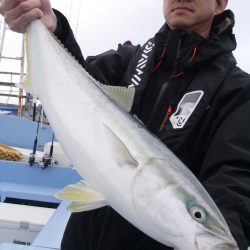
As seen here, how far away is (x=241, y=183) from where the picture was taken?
6.91 ft

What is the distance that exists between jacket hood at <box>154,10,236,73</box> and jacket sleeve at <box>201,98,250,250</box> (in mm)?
479

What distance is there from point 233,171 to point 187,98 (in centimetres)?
61

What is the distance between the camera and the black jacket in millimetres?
2172

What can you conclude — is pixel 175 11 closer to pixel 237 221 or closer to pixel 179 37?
pixel 179 37

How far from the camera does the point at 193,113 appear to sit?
2.46 m

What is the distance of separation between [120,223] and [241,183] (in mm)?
816

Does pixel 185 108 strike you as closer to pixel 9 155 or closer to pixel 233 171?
pixel 233 171

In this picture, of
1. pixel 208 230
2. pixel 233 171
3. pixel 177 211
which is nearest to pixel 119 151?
pixel 177 211

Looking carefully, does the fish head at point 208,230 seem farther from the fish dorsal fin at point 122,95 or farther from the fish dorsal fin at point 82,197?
the fish dorsal fin at point 122,95

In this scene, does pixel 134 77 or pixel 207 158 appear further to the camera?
pixel 134 77

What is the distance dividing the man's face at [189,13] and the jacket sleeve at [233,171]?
0.76m

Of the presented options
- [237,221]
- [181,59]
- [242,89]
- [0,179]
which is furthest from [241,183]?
[0,179]

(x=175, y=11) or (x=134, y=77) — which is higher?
(x=175, y=11)

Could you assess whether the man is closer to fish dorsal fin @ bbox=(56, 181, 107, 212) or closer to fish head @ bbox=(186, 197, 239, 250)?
fish head @ bbox=(186, 197, 239, 250)
